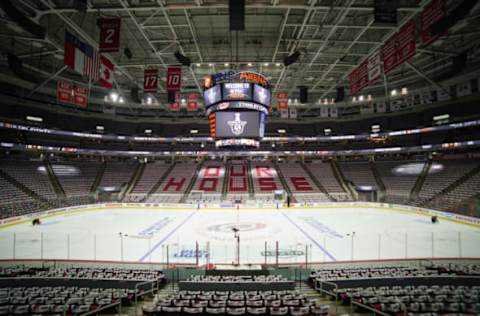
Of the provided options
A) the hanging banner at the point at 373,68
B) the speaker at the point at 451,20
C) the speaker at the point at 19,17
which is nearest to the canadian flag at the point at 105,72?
the speaker at the point at 19,17

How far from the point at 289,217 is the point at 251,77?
14694mm

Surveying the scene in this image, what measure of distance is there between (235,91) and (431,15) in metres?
10.6

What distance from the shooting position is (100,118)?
40375 mm

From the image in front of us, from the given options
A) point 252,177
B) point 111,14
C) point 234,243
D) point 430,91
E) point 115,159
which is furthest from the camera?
point 115,159

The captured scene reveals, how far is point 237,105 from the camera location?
15.7 metres

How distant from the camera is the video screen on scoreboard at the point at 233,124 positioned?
16547 mm

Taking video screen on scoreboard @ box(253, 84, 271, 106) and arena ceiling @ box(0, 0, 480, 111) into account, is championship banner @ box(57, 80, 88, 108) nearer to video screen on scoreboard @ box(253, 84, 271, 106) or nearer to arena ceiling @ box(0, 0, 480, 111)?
arena ceiling @ box(0, 0, 480, 111)

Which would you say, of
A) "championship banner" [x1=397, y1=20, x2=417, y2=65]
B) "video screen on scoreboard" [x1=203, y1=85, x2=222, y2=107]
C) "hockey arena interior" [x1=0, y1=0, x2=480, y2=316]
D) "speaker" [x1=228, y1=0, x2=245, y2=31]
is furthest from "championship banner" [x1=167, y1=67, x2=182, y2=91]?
"championship banner" [x1=397, y1=20, x2=417, y2=65]

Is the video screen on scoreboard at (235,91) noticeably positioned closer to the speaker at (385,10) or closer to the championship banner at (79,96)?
the speaker at (385,10)

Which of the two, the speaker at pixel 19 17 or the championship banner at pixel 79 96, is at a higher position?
the speaker at pixel 19 17

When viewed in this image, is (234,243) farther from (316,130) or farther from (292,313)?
(316,130)

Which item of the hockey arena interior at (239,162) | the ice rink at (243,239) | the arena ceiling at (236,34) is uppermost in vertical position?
the arena ceiling at (236,34)

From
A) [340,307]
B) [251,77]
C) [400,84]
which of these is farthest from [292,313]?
[400,84]

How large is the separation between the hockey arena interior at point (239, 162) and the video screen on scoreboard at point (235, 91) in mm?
135
